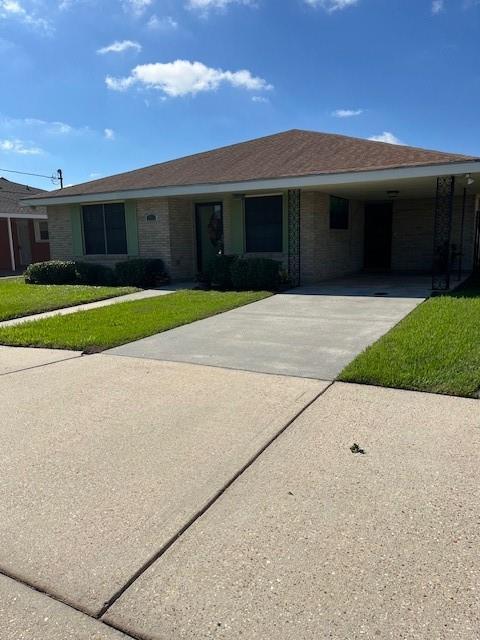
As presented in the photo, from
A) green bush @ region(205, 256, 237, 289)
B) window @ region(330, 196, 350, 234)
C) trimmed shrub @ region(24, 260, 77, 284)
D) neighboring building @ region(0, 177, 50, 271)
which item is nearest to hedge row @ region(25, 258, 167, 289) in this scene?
trimmed shrub @ region(24, 260, 77, 284)

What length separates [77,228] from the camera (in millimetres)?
16828

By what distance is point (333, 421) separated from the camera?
4.04m

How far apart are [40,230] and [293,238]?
18.1 m

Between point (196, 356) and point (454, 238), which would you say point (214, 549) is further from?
point (454, 238)

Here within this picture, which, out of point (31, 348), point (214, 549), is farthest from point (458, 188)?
point (214, 549)

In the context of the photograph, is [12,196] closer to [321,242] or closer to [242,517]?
[321,242]

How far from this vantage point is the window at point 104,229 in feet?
52.5

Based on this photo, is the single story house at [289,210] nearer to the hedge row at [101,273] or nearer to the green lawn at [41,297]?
the hedge row at [101,273]

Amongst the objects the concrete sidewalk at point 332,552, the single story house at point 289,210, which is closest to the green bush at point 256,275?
the single story house at point 289,210

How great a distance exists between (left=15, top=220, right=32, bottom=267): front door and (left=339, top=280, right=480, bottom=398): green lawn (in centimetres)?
2333

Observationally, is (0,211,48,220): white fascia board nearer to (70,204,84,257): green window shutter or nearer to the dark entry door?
(70,204,84,257): green window shutter

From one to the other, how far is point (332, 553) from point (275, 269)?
10.7 meters

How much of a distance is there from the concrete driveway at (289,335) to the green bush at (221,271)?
2.45m

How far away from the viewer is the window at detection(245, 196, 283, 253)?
14.2m
